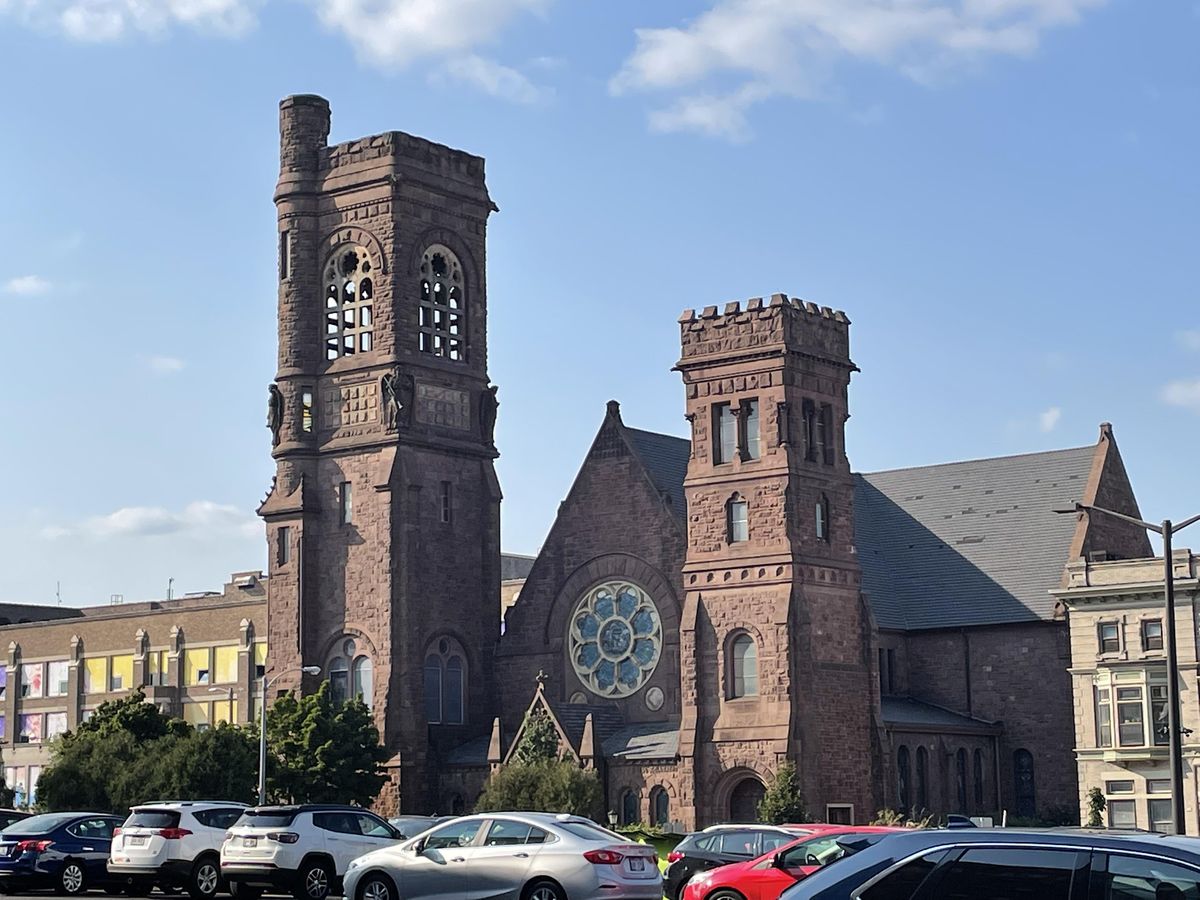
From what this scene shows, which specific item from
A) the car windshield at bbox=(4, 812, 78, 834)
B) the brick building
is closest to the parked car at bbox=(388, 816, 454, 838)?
the car windshield at bbox=(4, 812, 78, 834)

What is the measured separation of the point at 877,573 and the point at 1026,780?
34.1 ft

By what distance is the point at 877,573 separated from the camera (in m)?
82.2

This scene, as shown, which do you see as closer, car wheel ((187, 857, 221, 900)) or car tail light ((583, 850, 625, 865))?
car tail light ((583, 850, 625, 865))

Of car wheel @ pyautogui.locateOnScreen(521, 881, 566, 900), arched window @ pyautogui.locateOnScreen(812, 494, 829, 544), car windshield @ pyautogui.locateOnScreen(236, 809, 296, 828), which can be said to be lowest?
car wheel @ pyautogui.locateOnScreen(521, 881, 566, 900)

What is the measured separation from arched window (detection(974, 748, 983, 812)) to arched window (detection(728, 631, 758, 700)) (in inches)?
523

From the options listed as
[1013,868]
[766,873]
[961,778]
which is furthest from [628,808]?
[1013,868]

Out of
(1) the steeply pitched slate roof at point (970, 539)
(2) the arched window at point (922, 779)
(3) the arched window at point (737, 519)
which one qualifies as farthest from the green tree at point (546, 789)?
(1) the steeply pitched slate roof at point (970, 539)

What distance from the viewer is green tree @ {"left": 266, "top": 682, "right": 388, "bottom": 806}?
68.9 m

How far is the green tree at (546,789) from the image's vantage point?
216 ft

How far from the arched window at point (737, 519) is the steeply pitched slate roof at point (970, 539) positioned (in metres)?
9.93

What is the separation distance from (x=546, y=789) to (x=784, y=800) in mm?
7805

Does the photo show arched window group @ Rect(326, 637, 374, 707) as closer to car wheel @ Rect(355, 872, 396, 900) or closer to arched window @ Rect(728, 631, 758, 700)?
arched window @ Rect(728, 631, 758, 700)

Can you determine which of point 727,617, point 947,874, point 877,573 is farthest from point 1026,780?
point 947,874

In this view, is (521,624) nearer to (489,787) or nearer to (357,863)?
(489,787)
